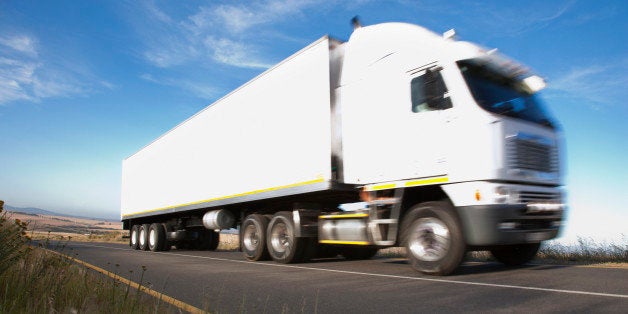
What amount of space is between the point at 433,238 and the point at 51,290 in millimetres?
4719

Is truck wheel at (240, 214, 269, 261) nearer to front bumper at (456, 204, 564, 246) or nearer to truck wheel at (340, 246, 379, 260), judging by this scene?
truck wheel at (340, 246, 379, 260)

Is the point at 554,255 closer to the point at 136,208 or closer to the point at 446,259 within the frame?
the point at 446,259

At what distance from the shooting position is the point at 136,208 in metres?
19.8

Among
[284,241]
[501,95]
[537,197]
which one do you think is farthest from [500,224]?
[284,241]

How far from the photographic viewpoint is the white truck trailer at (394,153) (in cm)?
627

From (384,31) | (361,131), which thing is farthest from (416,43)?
(361,131)

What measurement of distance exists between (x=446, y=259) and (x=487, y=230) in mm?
706

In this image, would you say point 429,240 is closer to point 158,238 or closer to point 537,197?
point 537,197

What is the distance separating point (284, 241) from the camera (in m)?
9.83

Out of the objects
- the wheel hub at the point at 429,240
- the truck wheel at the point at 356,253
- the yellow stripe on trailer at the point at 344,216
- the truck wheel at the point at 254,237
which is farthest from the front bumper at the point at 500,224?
the truck wheel at the point at 254,237

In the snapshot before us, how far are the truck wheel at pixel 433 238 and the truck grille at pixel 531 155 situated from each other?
1.09 m

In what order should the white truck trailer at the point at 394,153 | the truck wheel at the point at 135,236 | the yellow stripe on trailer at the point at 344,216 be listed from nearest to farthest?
1. the white truck trailer at the point at 394,153
2. the yellow stripe on trailer at the point at 344,216
3. the truck wheel at the point at 135,236

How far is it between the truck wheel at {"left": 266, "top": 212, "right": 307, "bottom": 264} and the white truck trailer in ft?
0.10

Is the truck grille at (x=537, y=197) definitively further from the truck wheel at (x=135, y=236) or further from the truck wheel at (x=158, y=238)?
the truck wheel at (x=135, y=236)
